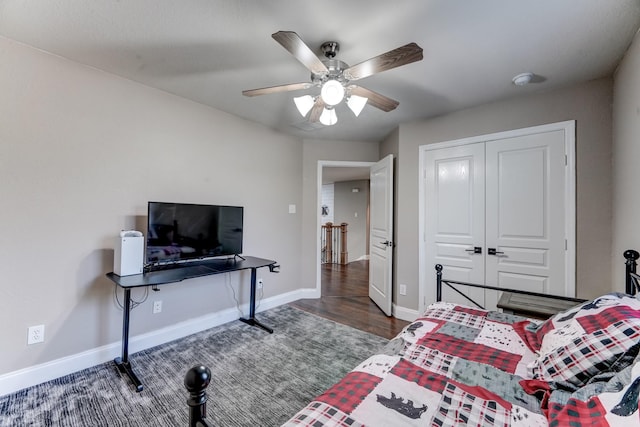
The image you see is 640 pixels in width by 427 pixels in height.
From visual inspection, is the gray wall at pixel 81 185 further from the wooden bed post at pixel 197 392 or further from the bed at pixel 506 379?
the bed at pixel 506 379

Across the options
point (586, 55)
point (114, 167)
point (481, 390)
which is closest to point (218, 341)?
point (114, 167)

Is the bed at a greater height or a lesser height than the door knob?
lesser

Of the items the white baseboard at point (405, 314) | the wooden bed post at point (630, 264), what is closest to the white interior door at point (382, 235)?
the white baseboard at point (405, 314)

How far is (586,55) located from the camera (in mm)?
2051

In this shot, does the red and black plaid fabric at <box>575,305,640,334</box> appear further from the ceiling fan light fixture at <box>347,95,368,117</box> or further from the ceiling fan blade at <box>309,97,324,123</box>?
the ceiling fan blade at <box>309,97,324,123</box>

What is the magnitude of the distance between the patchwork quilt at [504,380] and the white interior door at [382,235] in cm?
213

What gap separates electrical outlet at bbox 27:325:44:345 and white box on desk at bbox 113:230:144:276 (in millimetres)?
594

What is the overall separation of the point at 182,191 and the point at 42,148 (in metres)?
1.07

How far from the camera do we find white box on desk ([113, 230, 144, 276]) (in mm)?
2268

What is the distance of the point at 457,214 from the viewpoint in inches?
124

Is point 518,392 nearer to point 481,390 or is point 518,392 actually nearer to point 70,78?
point 481,390

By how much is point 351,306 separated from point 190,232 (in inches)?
93.0

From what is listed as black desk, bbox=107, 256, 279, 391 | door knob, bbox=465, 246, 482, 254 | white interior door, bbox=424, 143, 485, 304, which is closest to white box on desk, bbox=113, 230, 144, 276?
black desk, bbox=107, 256, 279, 391

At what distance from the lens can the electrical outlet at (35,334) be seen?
2074 millimetres
